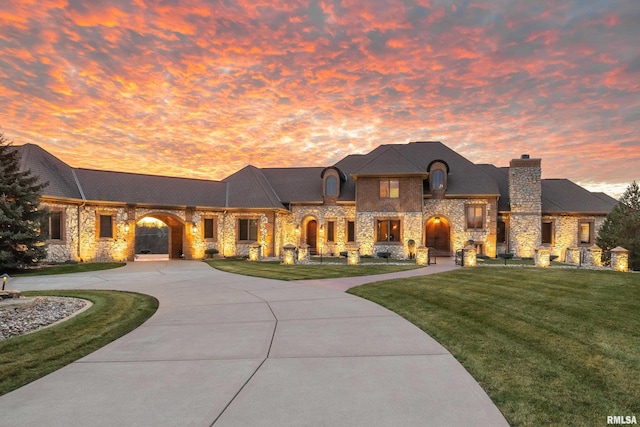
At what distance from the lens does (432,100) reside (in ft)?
71.1

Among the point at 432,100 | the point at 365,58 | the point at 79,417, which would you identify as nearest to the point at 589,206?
the point at 432,100

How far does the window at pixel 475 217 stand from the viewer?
1038 inches

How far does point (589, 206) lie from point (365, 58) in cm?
2251

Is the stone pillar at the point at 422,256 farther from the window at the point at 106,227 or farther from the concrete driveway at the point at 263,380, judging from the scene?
the window at the point at 106,227

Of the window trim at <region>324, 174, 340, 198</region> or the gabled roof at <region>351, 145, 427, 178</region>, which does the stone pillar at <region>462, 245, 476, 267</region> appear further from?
the window trim at <region>324, 174, 340, 198</region>

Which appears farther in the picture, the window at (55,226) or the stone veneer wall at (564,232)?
the stone veneer wall at (564,232)

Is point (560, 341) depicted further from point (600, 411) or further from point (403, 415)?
point (403, 415)

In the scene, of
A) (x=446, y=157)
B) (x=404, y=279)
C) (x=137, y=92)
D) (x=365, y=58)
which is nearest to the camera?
(x=404, y=279)

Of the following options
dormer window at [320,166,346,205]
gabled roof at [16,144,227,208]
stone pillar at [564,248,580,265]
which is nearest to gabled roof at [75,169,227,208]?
gabled roof at [16,144,227,208]

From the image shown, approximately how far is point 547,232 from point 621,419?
28477mm

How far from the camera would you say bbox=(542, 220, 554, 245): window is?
27.1 metres

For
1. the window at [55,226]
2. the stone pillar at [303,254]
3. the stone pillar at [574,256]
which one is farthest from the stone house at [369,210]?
the stone pillar at [303,254]

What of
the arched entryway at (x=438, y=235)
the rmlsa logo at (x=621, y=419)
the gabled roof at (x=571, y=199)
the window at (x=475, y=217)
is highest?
the gabled roof at (x=571, y=199)

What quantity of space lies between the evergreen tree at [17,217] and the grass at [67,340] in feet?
38.9
